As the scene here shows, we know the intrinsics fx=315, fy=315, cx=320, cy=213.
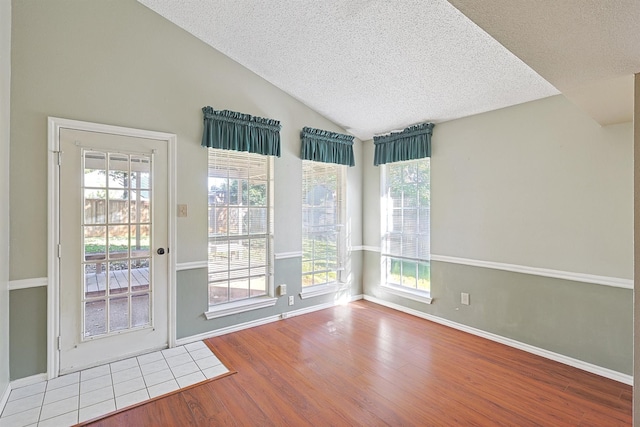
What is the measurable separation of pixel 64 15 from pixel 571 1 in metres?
3.42

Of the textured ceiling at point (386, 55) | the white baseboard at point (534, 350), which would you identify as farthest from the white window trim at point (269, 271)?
the white baseboard at point (534, 350)

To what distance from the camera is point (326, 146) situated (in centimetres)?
418

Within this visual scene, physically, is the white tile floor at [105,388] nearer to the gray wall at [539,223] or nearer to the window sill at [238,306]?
the window sill at [238,306]

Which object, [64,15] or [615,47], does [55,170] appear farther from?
[615,47]

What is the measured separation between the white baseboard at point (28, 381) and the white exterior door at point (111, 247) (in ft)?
0.40

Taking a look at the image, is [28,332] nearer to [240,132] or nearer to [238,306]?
[238,306]

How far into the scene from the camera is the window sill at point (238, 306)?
3.35 m

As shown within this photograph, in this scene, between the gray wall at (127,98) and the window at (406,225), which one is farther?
the window at (406,225)

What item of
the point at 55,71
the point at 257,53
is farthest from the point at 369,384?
the point at 55,71

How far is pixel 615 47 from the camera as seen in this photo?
1.37m

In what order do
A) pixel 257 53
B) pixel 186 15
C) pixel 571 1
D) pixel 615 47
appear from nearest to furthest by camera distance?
pixel 571 1 → pixel 615 47 → pixel 186 15 → pixel 257 53

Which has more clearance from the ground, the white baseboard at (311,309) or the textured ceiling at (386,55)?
the textured ceiling at (386,55)

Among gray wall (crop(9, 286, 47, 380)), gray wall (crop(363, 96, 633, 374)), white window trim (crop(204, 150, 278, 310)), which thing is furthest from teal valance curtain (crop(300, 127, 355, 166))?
gray wall (crop(9, 286, 47, 380))

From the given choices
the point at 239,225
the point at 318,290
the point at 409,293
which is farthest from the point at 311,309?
the point at 239,225
